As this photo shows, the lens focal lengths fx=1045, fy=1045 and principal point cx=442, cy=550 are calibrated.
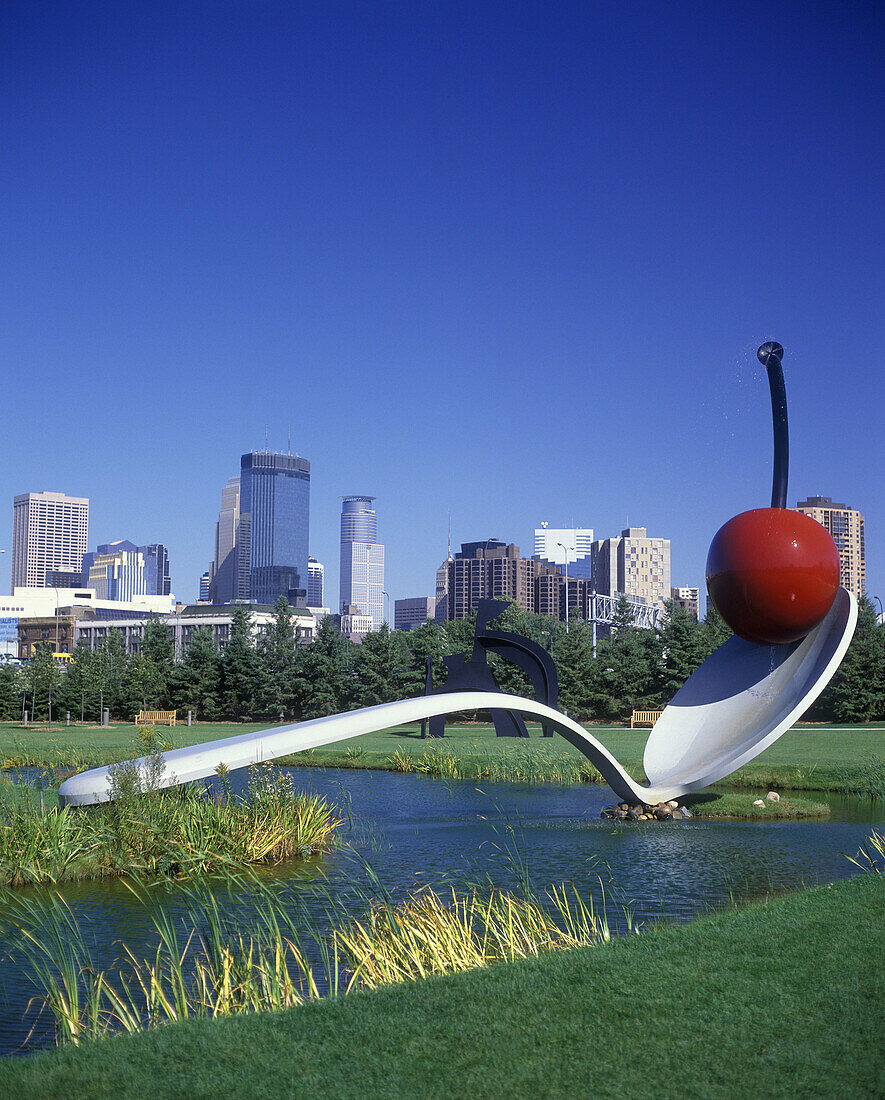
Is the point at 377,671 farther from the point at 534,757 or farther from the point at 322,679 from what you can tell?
the point at 534,757

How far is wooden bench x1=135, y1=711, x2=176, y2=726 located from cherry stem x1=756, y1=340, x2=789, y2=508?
1087 inches

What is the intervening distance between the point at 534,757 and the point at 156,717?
22.9 metres

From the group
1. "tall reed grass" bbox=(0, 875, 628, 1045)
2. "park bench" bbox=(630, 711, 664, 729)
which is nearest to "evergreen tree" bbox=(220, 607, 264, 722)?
"park bench" bbox=(630, 711, 664, 729)

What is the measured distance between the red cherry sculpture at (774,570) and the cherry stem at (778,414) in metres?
1.01

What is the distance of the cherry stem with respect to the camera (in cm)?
1523

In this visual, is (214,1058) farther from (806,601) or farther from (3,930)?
(806,601)

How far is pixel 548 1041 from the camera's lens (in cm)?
457

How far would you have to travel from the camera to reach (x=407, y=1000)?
5176mm

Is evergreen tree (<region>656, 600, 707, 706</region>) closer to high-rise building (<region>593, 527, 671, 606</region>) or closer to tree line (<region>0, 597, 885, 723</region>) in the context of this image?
tree line (<region>0, 597, 885, 723</region>)

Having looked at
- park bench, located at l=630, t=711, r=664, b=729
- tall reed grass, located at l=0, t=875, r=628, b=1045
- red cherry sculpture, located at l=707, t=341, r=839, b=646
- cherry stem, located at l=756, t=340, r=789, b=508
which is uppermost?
cherry stem, located at l=756, t=340, r=789, b=508

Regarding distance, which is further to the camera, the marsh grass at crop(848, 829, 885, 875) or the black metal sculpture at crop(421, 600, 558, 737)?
the black metal sculpture at crop(421, 600, 558, 737)

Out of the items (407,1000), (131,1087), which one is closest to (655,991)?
(407,1000)

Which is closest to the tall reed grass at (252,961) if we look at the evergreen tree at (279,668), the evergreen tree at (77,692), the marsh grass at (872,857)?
the marsh grass at (872,857)

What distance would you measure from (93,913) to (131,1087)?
15.7ft
